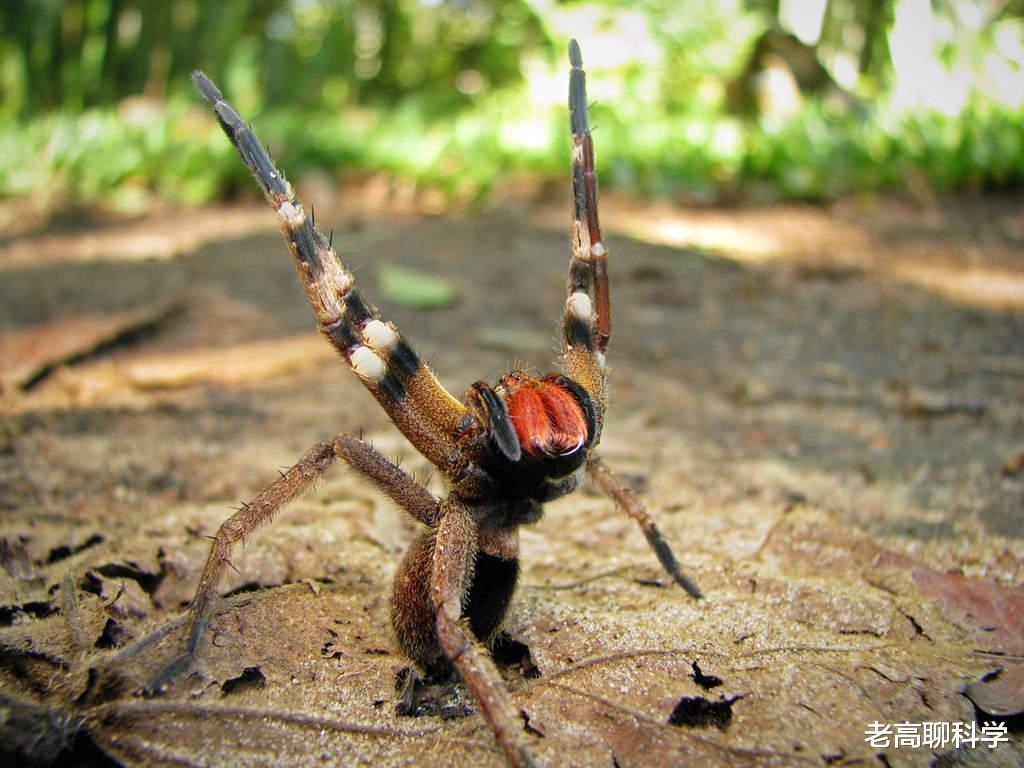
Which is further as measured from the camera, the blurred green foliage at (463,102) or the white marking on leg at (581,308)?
the blurred green foliage at (463,102)

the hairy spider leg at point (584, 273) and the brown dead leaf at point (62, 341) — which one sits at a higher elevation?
the hairy spider leg at point (584, 273)

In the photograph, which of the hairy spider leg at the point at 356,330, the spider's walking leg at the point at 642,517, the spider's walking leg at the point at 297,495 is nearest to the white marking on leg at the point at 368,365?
the hairy spider leg at the point at 356,330

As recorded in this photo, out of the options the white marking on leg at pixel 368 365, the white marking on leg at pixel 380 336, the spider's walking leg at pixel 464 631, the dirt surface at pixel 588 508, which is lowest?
the dirt surface at pixel 588 508

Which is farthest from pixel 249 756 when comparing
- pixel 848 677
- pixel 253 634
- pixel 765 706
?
pixel 848 677

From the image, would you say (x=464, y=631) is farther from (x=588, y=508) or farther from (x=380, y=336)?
(x=588, y=508)

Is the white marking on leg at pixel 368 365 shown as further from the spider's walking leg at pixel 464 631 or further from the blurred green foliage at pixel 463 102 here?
the blurred green foliage at pixel 463 102

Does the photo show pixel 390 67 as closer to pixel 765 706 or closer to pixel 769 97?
pixel 769 97

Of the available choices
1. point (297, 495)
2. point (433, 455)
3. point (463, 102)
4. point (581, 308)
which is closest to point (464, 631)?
point (433, 455)

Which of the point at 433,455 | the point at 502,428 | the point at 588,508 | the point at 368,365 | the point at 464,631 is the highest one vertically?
the point at 368,365
